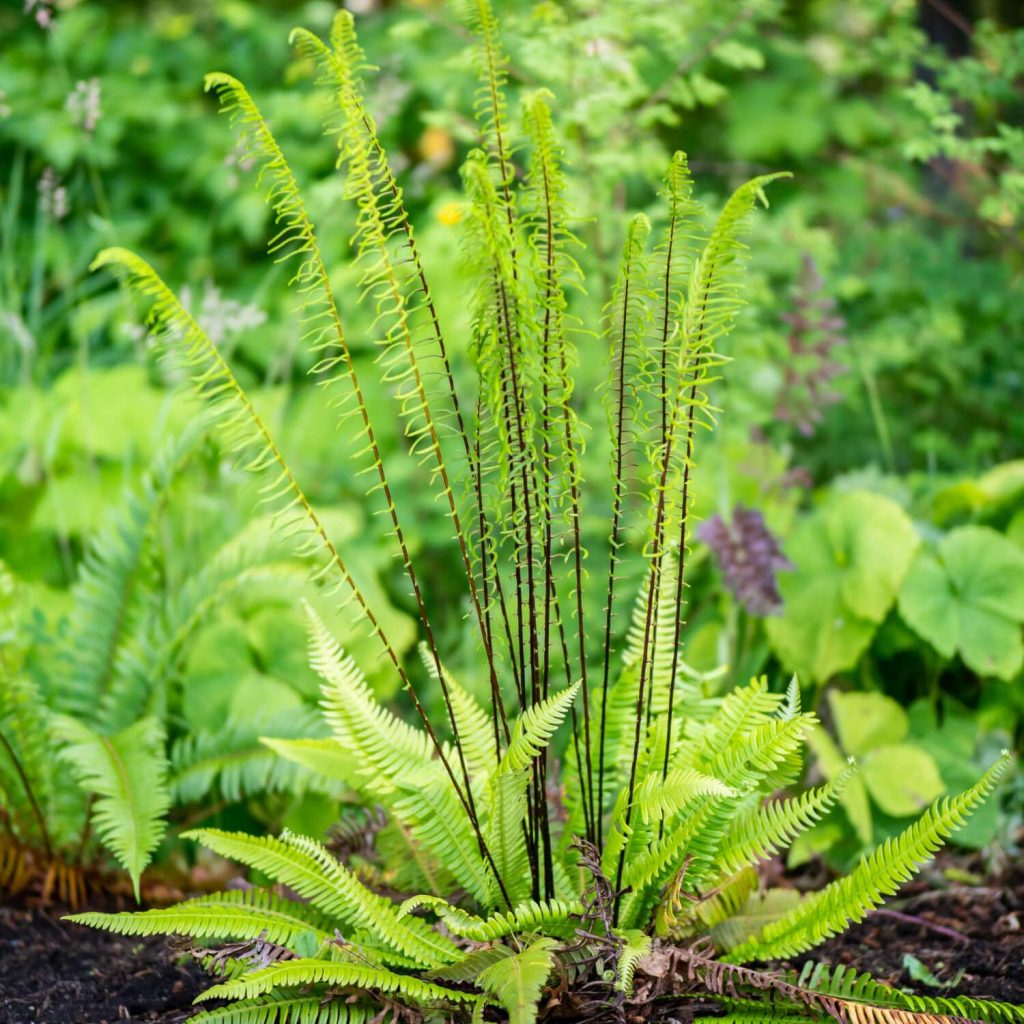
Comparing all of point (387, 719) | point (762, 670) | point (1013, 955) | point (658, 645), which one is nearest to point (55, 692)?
point (387, 719)

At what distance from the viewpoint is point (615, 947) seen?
153cm

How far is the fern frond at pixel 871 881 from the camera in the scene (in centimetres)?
151

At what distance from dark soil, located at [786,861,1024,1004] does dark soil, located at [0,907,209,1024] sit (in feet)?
3.53

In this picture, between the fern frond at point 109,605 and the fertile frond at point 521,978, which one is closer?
the fertile frond at point 521,978

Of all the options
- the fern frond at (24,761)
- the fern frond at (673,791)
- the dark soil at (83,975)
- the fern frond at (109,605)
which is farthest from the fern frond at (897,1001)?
the fern frond at (109,605)

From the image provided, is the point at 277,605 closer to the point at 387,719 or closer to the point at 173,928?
the point at 387,719

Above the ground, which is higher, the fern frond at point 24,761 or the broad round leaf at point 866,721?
the fern frond at point 24,761

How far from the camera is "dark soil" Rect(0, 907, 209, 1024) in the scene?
1.73 meters

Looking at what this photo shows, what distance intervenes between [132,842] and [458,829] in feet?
1.89

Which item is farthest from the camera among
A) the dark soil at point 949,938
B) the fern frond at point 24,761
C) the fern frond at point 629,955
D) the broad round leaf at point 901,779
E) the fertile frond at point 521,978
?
the broad round leaf at point 901,779

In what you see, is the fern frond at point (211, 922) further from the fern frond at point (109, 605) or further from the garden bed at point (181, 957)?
the fern frond at point (109, 605)

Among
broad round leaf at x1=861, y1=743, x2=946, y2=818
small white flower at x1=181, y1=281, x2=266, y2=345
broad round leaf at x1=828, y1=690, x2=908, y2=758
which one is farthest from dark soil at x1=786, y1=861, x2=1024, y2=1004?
small white flower at x1=181, y1=281, x2=266, y2=345

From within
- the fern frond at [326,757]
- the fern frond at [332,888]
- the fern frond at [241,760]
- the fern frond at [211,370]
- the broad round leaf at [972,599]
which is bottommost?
the fern frond at [241,760]

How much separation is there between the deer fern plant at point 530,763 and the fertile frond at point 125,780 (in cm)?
22
